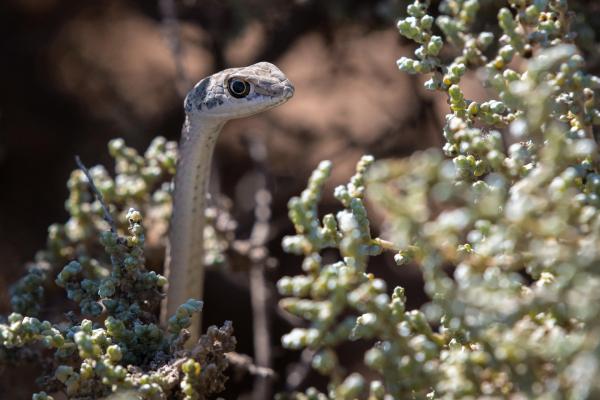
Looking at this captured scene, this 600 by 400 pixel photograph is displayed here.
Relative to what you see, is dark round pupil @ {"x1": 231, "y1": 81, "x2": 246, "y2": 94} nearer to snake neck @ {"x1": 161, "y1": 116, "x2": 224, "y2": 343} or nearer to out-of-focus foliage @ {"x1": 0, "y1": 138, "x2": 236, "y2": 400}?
snake neck @ {"x1": 161, "y1": 116, "x2": 224, "y2": 343}

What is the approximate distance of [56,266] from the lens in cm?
281

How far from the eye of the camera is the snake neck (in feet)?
7.93

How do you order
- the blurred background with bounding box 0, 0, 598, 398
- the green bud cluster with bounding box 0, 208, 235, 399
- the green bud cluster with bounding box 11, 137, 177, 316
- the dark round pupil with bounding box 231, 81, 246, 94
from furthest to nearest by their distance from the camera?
the blurred background with bounding box 0, 0, 598, 398 < the green bud cluster with bounding box 11, 137, 177, 316 < the dark round pupil with bounding box 231, 81, 246, 94 < the green bud cluster with bounding box 0, 208, 235, 399

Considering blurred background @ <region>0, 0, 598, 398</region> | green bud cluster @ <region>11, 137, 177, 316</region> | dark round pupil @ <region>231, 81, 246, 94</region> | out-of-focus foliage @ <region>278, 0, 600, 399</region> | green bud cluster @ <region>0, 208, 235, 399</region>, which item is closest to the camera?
out-of-focus foliage @ <region>278, 0, 600, 399</region>

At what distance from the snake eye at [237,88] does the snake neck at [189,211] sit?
118 mm

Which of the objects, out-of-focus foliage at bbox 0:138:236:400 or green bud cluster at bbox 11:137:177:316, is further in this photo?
green bud cluster at bbox 11:137:177:316

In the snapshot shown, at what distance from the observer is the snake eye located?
2359 mm

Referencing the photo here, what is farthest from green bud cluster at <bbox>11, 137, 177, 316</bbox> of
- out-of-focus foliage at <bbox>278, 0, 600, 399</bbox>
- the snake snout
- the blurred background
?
out-of-focus foliage at <bbox>278, 0, 600, 399</bbox>

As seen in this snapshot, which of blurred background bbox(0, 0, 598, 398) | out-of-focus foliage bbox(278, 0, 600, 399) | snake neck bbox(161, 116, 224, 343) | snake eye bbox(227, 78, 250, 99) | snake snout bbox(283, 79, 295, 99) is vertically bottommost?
out-of-focus foliage bbox(278, 0, 600, 399)

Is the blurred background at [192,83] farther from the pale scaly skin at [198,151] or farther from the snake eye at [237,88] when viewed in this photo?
the snake eye at [237,88]

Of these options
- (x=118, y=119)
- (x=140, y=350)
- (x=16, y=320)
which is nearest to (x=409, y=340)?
(x=140, y=350)

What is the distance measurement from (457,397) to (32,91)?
3990mm

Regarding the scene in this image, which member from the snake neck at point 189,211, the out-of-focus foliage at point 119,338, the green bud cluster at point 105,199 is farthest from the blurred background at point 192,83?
the out-of-focus foliage at point 119,338

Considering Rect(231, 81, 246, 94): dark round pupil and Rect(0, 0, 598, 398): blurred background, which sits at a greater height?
Rect(0, 0, 598, 398): blurred background
